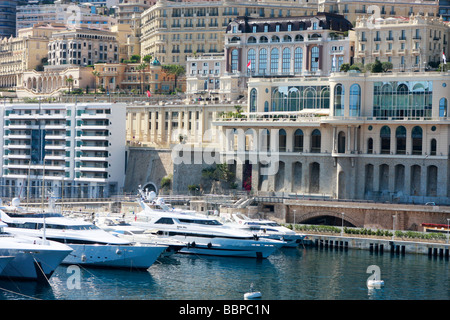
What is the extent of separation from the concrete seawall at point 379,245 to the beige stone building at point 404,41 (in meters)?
39.5

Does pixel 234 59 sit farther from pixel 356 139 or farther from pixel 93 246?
pixel 93 246

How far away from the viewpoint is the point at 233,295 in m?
81.4

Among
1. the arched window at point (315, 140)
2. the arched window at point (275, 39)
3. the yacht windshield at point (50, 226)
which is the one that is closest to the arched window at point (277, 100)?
the arched window at point (315, 140)

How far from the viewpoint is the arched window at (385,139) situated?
122 m

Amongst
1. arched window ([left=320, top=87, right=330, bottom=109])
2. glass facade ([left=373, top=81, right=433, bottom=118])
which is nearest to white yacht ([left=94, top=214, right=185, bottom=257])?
arched window ([left=320, top=87, right=330, bottom=109])

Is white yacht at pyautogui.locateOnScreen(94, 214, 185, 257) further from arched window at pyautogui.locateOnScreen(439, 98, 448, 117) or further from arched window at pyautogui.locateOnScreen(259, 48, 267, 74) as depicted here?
arched window at pyautogui.locateOnScreen(259, 48, 267, 74)

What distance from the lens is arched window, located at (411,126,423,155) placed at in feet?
392

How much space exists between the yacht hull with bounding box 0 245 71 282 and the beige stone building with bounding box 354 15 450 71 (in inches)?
2728

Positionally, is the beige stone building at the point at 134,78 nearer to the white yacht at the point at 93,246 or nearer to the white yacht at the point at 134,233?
the white yacht at the point at 134,233

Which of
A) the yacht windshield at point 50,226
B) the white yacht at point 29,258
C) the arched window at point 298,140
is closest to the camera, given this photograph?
the white yacht at point 29,258

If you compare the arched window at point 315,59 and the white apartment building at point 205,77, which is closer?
the arched window at point 315,59

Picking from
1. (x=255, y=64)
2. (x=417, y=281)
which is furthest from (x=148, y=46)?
(x=417, y=281)

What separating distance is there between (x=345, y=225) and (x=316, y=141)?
1428 cm
